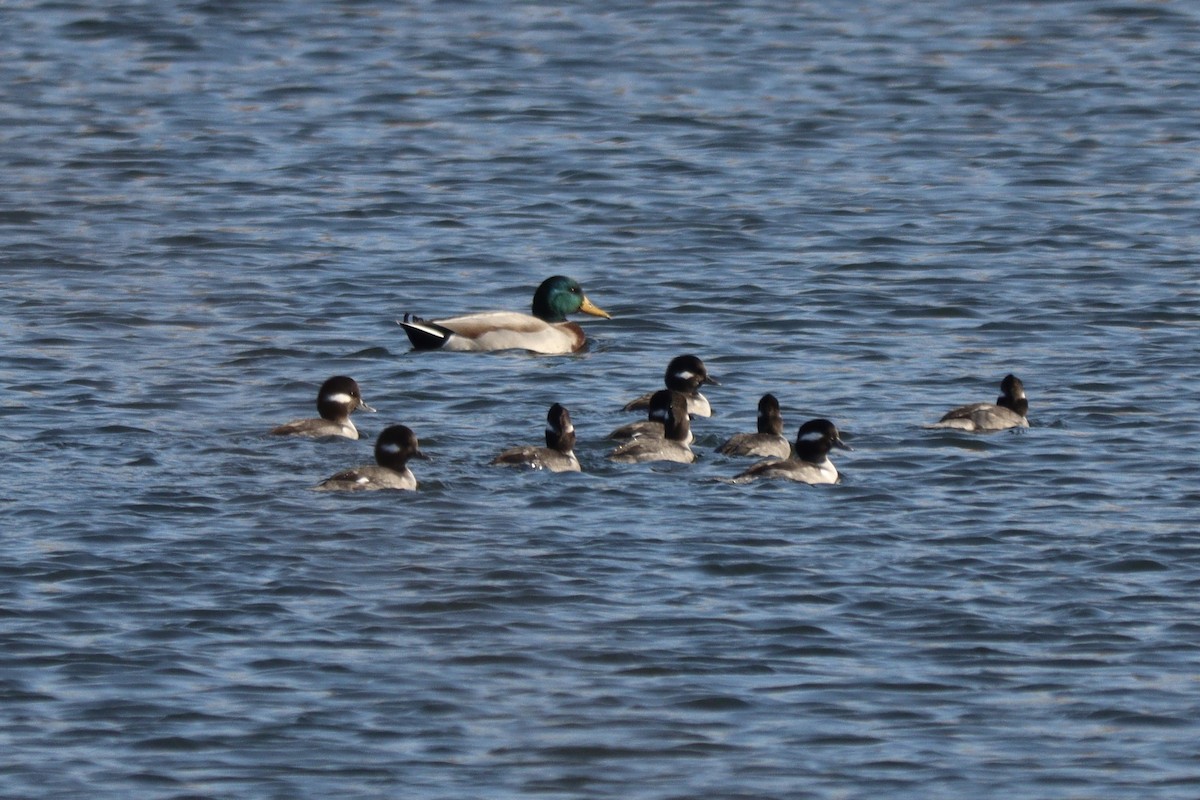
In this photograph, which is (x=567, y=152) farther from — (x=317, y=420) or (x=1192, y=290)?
(x=317, y=420)

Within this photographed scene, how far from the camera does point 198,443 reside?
14883 mm

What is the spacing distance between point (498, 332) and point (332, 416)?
3.62 metres

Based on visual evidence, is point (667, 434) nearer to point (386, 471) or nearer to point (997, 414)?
point (386, 471)

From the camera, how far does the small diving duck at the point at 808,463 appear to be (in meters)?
14.0

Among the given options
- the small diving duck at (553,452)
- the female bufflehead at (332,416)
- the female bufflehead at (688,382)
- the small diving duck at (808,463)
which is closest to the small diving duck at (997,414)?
the small diving duck at (808,463)

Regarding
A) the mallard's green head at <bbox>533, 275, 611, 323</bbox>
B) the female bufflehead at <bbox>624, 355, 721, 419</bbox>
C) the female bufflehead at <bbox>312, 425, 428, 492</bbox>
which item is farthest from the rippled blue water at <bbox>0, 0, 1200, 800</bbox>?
the mallard's green head at <bbox>533, 275, 611, 323</bbox>

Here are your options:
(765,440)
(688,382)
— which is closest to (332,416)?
(688,382)

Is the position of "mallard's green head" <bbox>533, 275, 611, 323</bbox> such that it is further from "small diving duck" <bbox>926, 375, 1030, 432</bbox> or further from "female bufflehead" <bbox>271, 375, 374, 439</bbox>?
"small diving duck" <bbox>926, 375, 1030, 432</bbox>

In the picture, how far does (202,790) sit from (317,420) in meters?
6.02

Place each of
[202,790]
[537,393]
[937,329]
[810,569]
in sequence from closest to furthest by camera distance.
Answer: [202,790]
[810,569]
[537,393]
[937,329]

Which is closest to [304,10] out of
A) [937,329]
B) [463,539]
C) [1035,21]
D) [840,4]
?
[840,4]

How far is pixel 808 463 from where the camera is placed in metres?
14.2

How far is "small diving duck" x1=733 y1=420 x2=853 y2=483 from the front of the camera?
45.9 ft

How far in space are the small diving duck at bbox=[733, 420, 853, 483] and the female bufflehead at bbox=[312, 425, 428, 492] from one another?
1.88m
